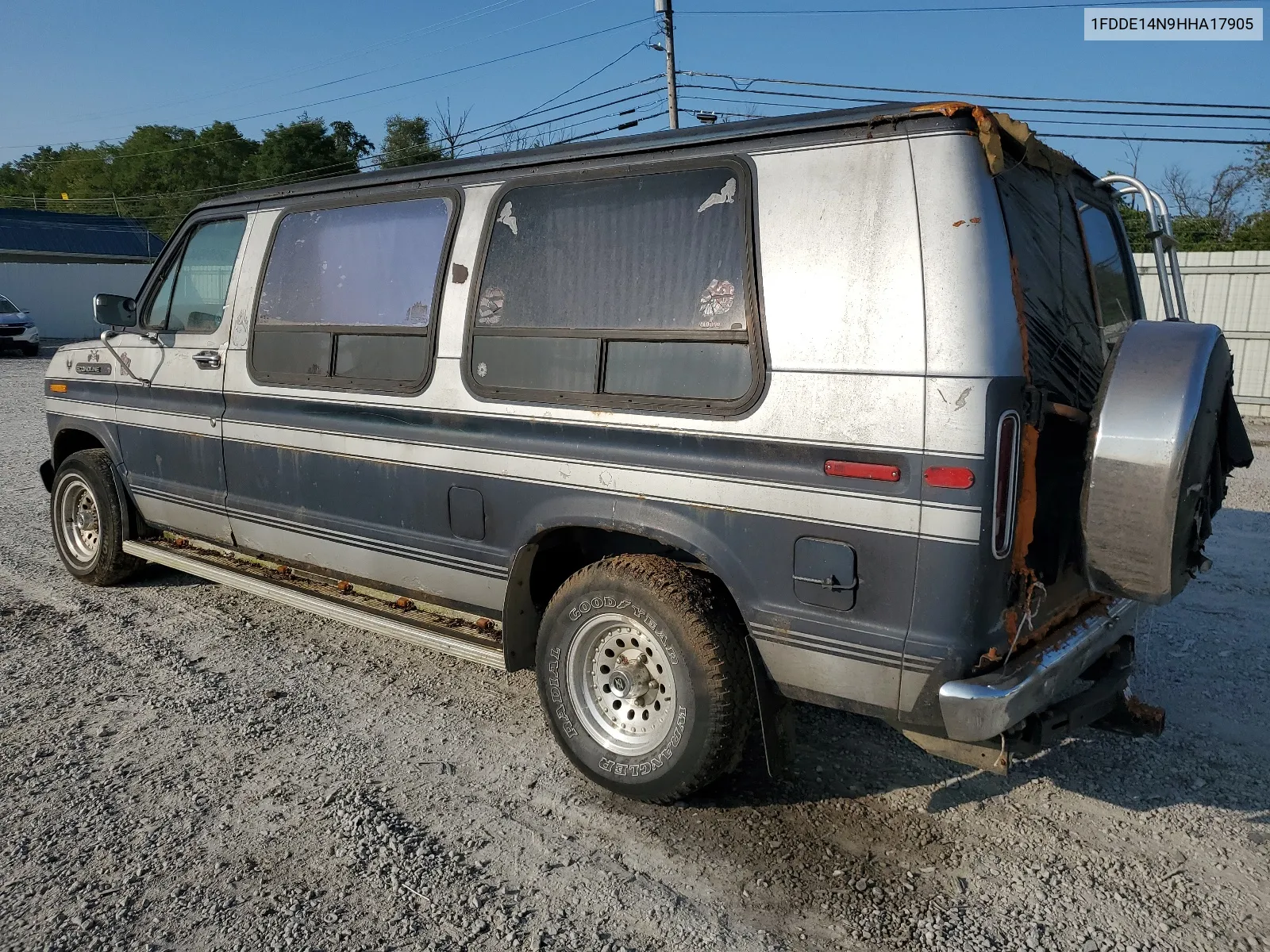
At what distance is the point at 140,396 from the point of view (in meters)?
5.45

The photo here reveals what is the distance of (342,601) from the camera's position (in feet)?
14.9

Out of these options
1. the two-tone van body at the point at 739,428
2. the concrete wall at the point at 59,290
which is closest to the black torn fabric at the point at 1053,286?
the two-tone van body at the point at 739,428

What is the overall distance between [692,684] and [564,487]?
88 centimetres

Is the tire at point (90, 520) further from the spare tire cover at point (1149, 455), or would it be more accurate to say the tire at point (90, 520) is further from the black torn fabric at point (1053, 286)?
the spare tire cover at point (1149, 455)

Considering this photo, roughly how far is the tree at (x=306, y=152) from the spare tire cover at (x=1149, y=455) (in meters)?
48.6

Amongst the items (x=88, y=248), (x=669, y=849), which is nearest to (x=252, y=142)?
(x=88, y=248)

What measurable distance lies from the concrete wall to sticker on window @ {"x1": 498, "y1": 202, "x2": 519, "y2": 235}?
34.2 meters

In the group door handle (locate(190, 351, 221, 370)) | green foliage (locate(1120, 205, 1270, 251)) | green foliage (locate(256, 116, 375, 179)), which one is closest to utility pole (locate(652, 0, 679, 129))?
green foliage (locate(1120, 205, 1270, 251))

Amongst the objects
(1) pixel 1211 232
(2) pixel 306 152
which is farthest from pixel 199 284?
(2) pixel 306 152

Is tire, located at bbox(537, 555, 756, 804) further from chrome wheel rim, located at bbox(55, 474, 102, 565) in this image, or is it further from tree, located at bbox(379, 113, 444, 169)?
tree, located at bbox(379, 113, 444, 169)

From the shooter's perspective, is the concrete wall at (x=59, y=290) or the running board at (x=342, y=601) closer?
the running board at (x=342, y=601)

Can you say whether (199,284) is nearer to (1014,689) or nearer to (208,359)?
(208,359)

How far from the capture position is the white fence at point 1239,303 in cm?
1277

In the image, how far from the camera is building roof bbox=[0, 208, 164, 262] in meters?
44.8
